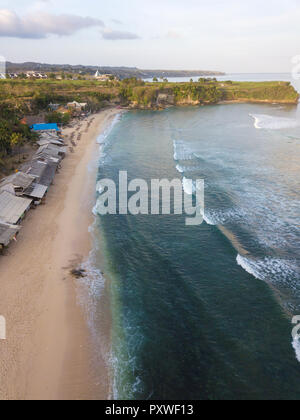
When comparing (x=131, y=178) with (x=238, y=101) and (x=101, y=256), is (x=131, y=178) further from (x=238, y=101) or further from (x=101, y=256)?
(x=238, y=101)

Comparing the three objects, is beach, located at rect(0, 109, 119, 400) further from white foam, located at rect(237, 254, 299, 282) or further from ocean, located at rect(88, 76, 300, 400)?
white foam, located at rect(237, 254, 299, 282)

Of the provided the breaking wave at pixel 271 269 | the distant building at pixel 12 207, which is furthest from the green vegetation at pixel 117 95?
the breaking wave at pixel 271 269

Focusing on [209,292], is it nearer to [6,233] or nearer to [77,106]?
[6,233]

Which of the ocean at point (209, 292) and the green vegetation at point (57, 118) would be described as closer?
the ocean at point (209, 292)

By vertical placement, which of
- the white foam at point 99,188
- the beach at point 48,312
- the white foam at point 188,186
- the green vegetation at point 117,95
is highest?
the green vegetation at point 117,95

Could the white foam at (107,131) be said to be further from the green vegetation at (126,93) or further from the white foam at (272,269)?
the white foam at (272,269)

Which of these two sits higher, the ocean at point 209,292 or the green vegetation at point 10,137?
the green vegetation at point 10,137

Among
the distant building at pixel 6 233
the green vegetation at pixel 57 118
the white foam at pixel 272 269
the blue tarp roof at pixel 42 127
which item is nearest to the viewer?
the white foam at pixel 272 269
